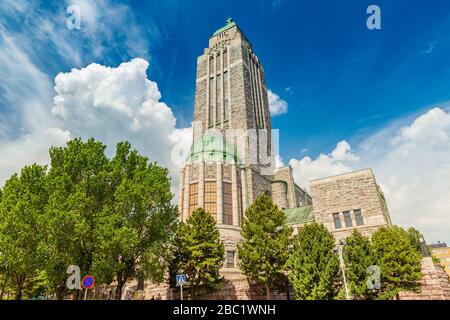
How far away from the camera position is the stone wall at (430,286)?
76.5 ft

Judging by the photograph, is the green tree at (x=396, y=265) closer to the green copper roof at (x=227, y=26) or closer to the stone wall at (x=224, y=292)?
the stone wall at (x=224, y=292)

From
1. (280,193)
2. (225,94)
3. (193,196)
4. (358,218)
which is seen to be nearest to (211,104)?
(225,94)

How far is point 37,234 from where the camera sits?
1819 centimetres

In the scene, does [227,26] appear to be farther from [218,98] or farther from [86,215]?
[86,215]

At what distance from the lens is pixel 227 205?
37375mm

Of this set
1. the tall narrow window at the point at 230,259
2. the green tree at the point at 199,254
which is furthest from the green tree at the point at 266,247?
the tall narrow window at the point at 230,259

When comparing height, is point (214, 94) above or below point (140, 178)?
above

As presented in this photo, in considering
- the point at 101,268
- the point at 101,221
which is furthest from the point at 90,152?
the point at 101,268

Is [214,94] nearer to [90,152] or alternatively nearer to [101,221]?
[90,152]

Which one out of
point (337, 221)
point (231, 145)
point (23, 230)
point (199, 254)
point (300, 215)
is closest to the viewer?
point (23, 230)

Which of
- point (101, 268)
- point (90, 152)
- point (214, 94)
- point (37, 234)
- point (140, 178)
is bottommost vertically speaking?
point (101, 268)

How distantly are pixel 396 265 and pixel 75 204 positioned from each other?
23.8 m

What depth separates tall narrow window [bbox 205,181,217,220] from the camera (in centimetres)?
3638
